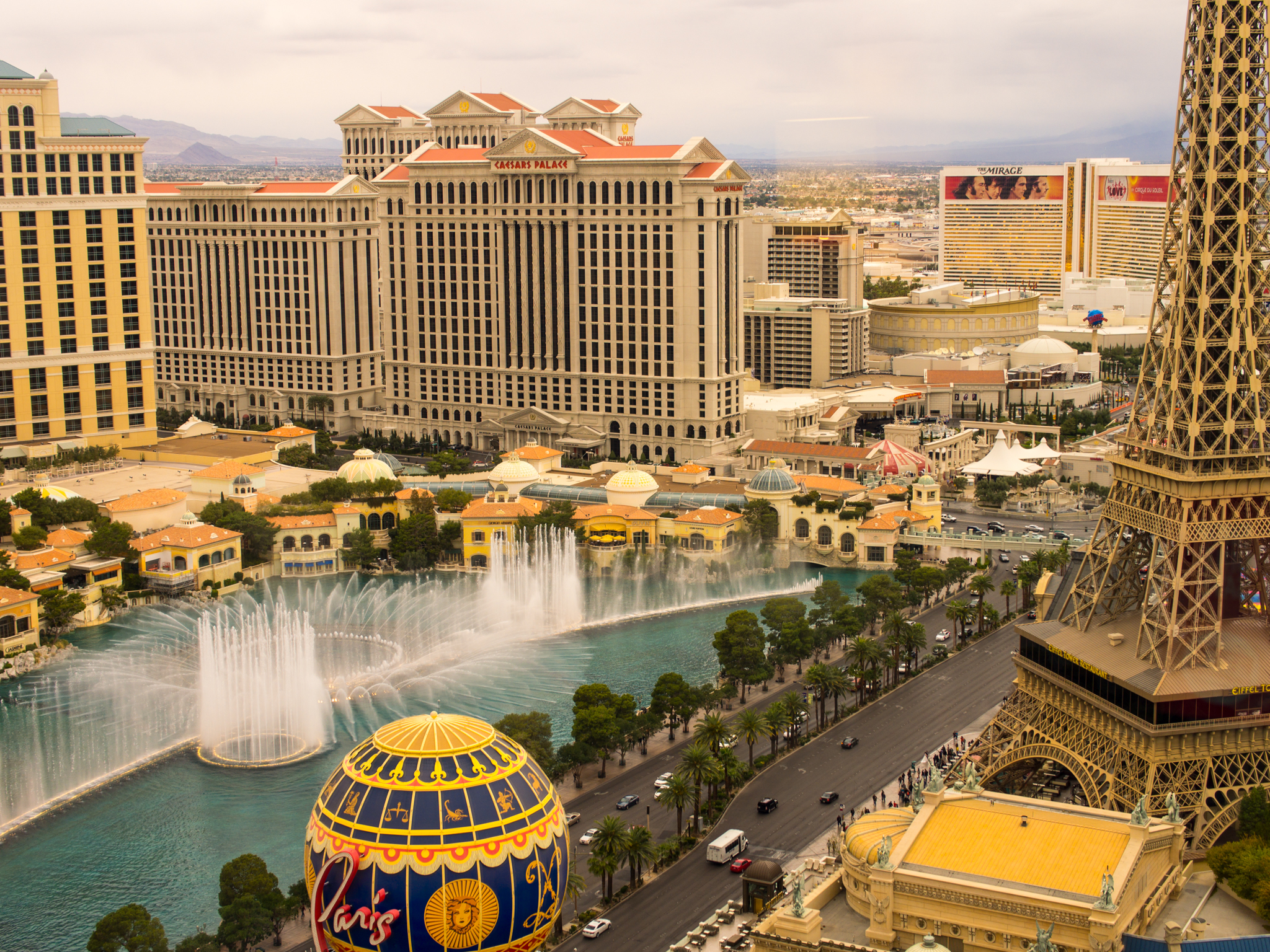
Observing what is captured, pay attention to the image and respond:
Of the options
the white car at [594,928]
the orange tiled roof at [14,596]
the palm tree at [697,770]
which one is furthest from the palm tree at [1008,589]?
the orange tiled roof at [14,596]

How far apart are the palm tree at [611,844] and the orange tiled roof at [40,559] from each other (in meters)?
60.5

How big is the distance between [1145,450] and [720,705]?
33.7 m

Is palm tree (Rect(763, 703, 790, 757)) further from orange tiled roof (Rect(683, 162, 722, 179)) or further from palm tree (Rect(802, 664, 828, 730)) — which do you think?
orange tiled roof (Rect(683, 162, 722, 179))

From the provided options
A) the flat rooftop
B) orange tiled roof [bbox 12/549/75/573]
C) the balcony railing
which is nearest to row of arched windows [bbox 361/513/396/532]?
the balcony railing

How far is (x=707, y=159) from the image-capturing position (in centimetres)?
15575

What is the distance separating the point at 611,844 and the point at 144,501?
72.6 metres

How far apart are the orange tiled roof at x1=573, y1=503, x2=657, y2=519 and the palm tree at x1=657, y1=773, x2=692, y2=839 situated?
57039 millimetres

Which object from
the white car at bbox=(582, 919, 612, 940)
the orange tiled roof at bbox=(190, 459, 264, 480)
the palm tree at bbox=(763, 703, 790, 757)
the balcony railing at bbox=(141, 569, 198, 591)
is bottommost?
the white car at bbox=(582, 919, 612, 940)

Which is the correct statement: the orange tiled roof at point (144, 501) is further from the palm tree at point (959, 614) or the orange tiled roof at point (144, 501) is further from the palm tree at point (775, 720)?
the palm tree at point (775, 720)

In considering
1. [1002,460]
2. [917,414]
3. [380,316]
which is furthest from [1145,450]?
[380,316]

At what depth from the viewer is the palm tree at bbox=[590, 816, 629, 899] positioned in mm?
65812

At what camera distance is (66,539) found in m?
118

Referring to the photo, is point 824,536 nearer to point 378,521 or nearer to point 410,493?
point 410,493

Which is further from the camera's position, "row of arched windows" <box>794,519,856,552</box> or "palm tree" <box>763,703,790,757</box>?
"row of arched windows" <box>794,519,856,552</box>
